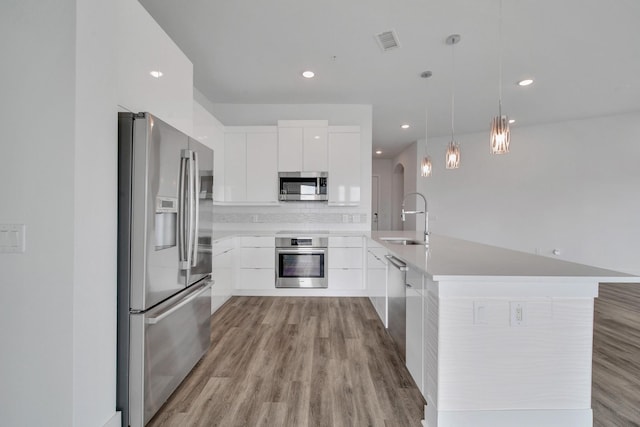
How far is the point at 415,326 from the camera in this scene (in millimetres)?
1782

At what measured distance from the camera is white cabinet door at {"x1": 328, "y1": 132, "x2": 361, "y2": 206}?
405cm

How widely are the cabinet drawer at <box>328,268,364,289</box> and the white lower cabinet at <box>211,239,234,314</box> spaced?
4.44 feet

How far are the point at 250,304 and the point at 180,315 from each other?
1897 mm

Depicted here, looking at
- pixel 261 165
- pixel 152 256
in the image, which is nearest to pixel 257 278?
pixel 261 165

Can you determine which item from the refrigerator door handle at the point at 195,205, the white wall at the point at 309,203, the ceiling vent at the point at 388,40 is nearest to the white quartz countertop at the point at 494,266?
the refrigerator door handle at the point at 195,205

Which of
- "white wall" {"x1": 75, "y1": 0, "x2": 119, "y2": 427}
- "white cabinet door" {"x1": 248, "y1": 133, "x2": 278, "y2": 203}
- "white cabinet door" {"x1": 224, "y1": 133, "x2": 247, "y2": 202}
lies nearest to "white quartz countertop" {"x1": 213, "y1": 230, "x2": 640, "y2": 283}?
"white wall" {"x1": 75, "y1": 0, "x2": 119, "y2": 427}

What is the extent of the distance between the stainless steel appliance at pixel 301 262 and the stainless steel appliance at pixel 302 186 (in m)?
0.60

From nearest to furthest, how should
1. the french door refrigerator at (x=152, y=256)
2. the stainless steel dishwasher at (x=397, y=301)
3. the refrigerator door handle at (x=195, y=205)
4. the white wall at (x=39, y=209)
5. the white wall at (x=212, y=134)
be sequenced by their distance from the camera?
the white wall at (x=39, y=209), the french door refrigerator at (x=152, y=256), the refrigerator door handle at (x=195, y=205), the stainless steel dishwasher at (x=397, y=301), the white wall at (x=212, y=134)

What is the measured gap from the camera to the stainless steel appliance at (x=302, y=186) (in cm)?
402

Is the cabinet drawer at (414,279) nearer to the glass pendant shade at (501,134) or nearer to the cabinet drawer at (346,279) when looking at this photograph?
the glass pendant shade at (501,134)

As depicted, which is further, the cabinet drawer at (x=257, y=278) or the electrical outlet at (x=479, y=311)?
the cabinet drawer at (x=257, y=278)

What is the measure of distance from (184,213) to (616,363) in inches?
134

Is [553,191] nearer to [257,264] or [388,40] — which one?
[388,40]

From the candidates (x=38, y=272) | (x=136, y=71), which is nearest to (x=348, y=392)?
(x=38, y=272)
